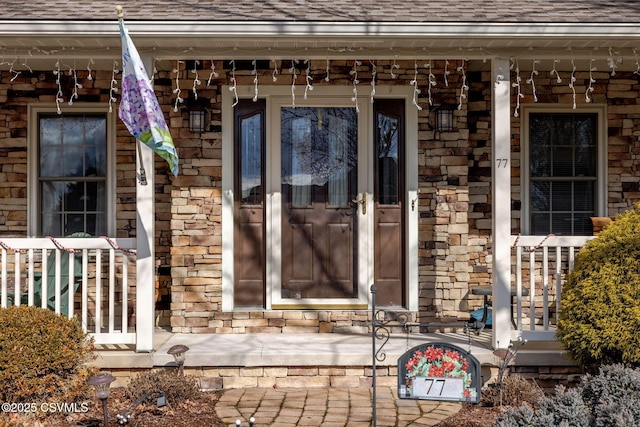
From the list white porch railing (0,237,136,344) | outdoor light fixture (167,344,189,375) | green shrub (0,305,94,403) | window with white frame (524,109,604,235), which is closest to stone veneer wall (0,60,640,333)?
window with white frame (524,109,604,235)

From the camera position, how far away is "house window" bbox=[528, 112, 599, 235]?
7129 millimetres

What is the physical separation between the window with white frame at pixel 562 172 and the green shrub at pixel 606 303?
197 centimetres

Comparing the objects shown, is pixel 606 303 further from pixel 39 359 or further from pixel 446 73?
pixel 39 359

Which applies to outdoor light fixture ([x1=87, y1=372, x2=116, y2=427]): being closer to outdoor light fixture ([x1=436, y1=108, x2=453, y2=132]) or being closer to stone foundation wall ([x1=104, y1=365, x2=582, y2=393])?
stone foundation wall ([x1=104, y1=365, x2=582, y2=393])

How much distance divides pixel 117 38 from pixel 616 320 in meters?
4.38

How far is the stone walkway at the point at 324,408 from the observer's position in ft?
15.3

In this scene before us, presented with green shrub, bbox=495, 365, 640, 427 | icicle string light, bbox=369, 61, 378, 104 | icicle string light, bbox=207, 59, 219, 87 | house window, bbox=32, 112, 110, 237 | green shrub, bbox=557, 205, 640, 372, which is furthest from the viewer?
house window, bbox=32, 112, 110, 237

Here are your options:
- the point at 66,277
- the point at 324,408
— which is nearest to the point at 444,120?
the point at 324,408

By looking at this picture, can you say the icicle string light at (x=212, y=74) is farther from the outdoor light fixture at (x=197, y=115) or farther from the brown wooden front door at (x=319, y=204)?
the brown wooden front door at (x=319, y=204)

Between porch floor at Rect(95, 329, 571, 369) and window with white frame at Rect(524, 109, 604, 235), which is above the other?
window with white frame at Rect(524, 109, 604, 235)

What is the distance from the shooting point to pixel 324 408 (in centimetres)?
498

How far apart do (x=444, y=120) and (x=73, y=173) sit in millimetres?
3927

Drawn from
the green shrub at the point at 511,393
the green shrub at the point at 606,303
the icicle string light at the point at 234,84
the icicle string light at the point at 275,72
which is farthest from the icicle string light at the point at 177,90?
the green shrub at the point at 606,303

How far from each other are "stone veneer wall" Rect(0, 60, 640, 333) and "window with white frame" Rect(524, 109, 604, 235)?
0.19 meters
